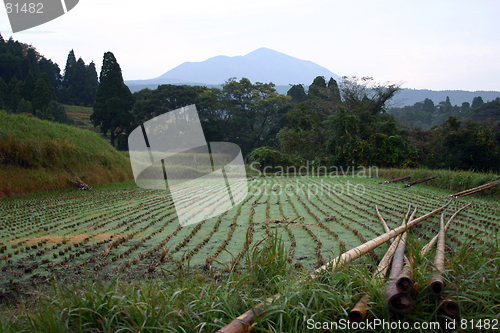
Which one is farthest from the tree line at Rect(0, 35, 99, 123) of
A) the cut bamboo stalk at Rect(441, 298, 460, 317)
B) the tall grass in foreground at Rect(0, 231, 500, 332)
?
the cut bamboo stalk at Rect(441, 298, 460, 317)

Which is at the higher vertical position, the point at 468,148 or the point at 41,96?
the point at 41,96

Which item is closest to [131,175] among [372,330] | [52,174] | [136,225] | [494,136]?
[52,174]

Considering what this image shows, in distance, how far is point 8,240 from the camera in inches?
143

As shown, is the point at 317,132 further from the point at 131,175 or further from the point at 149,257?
the point at 149,257

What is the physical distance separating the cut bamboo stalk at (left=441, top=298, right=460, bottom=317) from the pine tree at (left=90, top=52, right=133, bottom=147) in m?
24.8

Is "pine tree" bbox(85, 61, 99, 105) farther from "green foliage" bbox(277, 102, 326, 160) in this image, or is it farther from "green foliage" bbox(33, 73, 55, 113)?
"green foliage" bbox(277, 102, 326, 160)

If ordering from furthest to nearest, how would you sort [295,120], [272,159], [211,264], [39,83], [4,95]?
[39,83] → [4,95] → [295,120] → [272,159] → [211,264]

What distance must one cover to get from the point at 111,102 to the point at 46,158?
1535 centimetres

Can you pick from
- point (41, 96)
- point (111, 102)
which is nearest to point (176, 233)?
point (111, 102)

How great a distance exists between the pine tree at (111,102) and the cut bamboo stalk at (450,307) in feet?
81.3

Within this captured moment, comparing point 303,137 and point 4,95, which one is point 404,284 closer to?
point 303,137

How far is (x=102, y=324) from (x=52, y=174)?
898cm

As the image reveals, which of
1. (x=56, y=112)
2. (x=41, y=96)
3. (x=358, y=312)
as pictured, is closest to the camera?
(x=358, y=312)

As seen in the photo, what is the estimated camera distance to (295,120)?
899 inches
